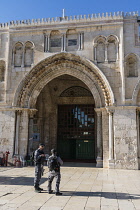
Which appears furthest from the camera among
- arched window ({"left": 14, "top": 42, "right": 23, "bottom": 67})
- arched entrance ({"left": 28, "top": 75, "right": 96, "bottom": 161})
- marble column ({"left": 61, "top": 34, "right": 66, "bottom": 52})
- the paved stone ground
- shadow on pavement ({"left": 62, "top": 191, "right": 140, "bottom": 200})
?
arched entrance ({"left": 28, "top": 75, "right": 96, "bottom": 161})

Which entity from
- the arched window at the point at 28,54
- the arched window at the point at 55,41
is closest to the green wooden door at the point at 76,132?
the arched window at the point at 28,54

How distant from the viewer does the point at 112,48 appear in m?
14.2

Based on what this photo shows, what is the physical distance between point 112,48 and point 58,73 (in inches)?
157

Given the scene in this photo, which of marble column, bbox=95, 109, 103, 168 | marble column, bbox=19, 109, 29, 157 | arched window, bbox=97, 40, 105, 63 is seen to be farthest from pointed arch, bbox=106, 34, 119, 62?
marble column, bbox=19, 109, 29, 157

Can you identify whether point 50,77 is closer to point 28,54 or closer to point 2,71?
point 28,54

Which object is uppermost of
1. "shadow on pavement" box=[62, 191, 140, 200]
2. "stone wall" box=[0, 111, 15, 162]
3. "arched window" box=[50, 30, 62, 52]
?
"arched window" box=[50, 30, 62, 52]

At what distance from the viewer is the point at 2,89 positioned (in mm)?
14852

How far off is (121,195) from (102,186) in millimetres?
1338

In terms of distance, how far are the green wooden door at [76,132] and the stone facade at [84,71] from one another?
3.85 metres

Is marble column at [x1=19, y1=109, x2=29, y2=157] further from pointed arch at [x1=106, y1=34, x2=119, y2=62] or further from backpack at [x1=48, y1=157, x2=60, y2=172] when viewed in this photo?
backpack at [x1=48, y1=157, x2=60, y2=172]

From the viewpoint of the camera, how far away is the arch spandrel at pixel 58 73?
46.3 feet

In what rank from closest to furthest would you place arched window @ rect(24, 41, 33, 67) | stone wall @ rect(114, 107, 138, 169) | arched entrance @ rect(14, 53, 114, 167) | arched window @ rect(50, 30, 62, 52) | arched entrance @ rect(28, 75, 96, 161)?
stone wall @ rect(114, 107, 138, 169) → arched entrance @ rect(14, 53, 114, 167) → arched window @ rect(50, 30, 62, 52) → arched window @ rect(24, 41, 33, 67) → arched entrance @ rect(28, 75, 96, 161)

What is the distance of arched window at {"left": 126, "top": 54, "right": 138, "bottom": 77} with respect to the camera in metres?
13.6

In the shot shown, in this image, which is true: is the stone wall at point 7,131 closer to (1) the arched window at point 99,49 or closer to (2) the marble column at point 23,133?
(2) the marble column at point 23,133
